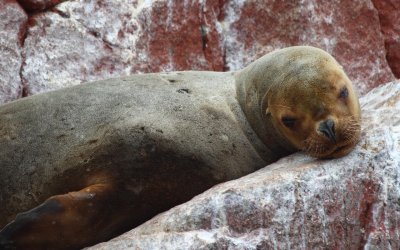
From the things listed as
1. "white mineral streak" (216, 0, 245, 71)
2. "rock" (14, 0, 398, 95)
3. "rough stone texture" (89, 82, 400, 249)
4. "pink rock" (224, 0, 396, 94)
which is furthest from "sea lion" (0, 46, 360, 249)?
"pink rock" (224, 0, 396, 94)

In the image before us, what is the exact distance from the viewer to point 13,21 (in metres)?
7.18

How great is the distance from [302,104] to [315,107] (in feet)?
0.34

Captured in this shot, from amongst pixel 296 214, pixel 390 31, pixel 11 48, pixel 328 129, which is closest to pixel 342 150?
pixel 328 129

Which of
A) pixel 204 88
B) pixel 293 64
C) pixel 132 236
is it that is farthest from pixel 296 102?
pixel 132 236

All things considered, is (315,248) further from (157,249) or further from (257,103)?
(257,103)

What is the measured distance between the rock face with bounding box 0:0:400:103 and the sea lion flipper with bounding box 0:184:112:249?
8.69ft

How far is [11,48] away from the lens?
23.3 feet

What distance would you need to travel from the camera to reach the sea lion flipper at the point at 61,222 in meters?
4.39

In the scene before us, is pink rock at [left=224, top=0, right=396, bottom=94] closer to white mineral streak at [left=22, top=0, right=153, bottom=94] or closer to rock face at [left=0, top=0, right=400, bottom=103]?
rock face at [left=0, top=0, right=400, bottom=103]

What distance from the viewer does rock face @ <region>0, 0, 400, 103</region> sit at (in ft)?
23.5

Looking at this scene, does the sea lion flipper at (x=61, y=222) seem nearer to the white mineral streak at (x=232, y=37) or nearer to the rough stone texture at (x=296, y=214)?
the rough stone texture at (x=296, y=214)

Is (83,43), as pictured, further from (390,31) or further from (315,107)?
(390,31)

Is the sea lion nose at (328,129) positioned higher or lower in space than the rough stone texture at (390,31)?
lower

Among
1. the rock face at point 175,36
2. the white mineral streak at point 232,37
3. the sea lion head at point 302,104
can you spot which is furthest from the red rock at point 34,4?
the sea lion head at point 302,104
